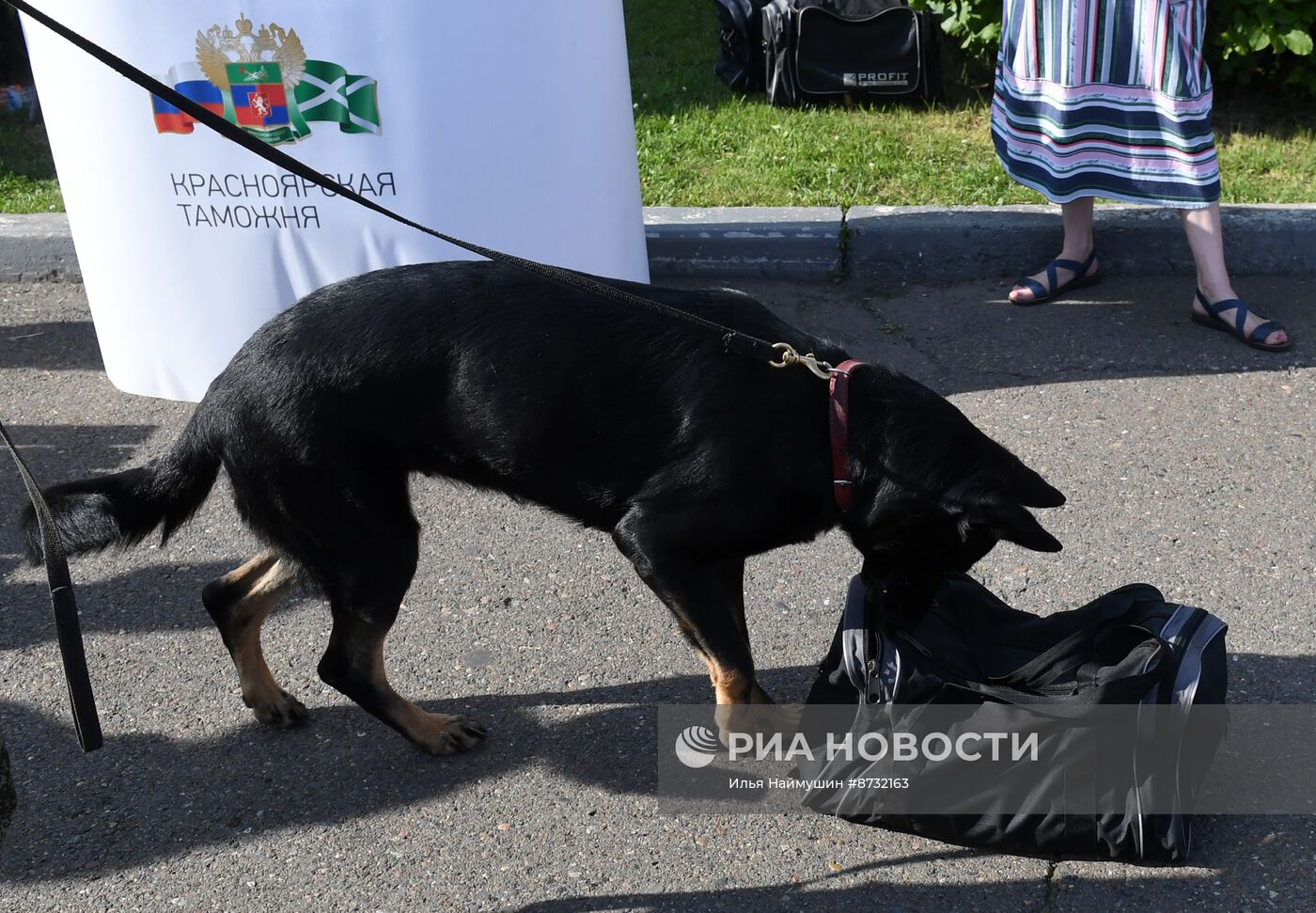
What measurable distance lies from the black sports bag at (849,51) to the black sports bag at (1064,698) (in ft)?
14.6

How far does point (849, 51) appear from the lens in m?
6.52

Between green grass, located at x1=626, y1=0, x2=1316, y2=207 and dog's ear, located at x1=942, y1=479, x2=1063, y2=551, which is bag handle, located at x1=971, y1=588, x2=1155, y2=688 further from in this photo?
green grass, located at x1=626, y1=0, x2=1316, y2=207

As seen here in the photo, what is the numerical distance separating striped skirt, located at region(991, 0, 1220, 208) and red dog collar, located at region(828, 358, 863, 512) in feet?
8.80

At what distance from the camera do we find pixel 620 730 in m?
3.00

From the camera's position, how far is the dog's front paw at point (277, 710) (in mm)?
3012

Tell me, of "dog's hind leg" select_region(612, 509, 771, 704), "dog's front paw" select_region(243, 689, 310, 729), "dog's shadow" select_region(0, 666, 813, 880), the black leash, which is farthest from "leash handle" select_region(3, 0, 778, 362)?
"dog's front paw" select_region(243, 689, 310, 729)

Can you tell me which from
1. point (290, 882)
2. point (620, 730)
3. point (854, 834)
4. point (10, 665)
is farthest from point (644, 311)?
point (10, 665)

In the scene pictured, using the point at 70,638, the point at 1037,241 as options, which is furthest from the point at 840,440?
the point at 1037,241

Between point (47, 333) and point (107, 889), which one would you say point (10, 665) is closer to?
point (107, 889)

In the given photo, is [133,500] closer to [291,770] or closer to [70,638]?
[70,638]

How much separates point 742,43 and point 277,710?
5.17 meters

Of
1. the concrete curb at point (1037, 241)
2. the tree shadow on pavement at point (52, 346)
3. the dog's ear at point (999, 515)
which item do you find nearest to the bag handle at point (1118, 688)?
the dog's ear at point (999, 515)

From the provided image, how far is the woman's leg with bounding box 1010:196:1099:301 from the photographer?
4.96 m

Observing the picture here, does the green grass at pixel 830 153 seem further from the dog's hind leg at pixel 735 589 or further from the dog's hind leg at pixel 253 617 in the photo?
the dog's hind leg at pixel 253 617
